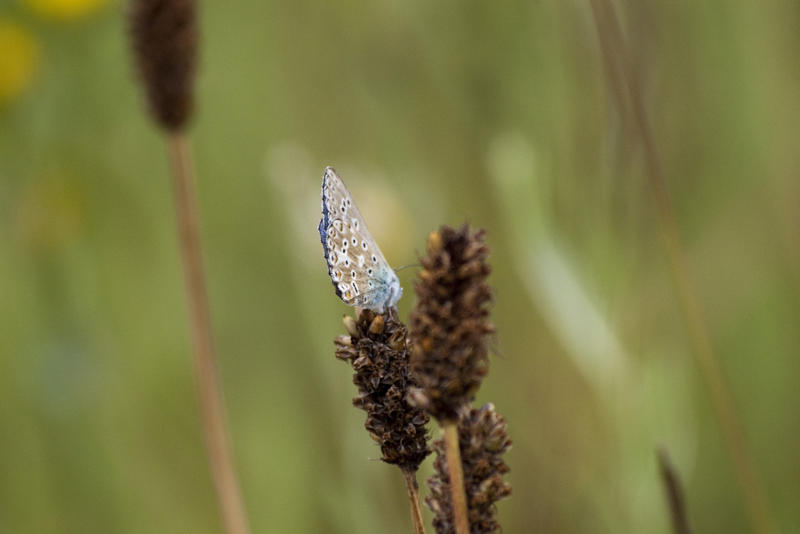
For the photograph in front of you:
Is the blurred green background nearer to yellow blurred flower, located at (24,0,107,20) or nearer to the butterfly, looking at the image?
yellow blurred flower, located at (24,0,107,20)

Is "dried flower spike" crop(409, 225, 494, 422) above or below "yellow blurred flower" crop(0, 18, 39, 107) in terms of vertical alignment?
below

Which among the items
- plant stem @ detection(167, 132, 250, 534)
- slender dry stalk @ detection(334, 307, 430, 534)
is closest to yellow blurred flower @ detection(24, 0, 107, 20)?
plant stem @ detection(167, 132, 250, 534)

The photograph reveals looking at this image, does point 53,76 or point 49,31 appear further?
point 49,31

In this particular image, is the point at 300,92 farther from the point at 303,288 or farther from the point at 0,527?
the point at 0,527

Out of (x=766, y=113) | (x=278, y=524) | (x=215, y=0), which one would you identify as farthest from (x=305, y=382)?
(x=215, y=0)

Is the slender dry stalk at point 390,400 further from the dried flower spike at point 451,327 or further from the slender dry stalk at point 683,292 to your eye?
the slender dry stalk at point 683,292

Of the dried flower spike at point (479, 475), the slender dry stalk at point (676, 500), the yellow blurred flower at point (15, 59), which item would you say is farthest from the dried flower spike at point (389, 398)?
the yellow blurred flower at point (15, 59)
